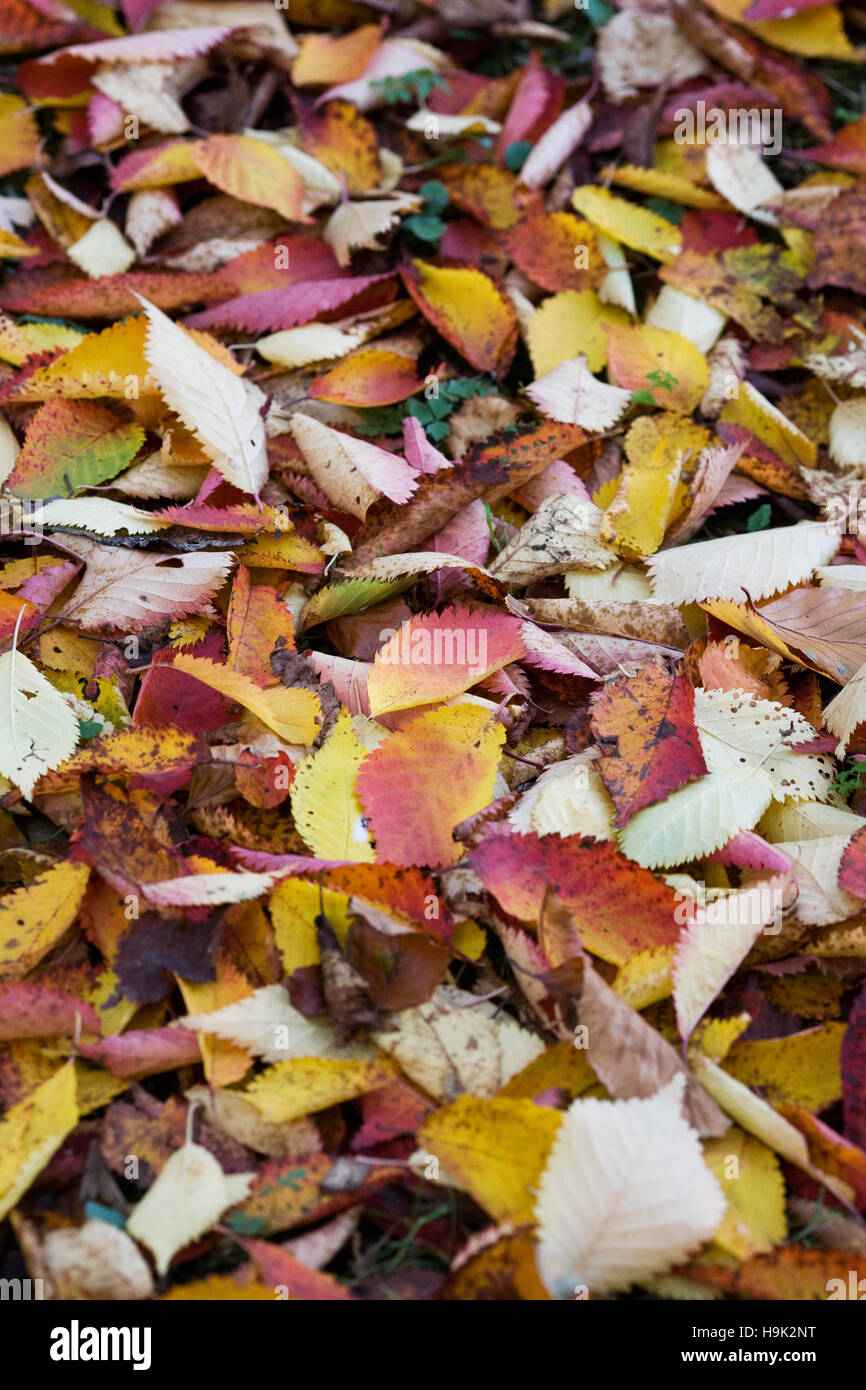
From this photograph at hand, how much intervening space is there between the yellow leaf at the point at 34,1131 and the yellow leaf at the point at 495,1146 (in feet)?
1.43

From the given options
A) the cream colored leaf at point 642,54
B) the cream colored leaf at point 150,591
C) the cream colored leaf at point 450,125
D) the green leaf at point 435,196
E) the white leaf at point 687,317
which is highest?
the cream colored leaf at point 642,54

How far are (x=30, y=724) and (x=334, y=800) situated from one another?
46 centimetres

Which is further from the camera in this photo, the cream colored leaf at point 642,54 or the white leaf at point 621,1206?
the cream colored leaf at point 642,54

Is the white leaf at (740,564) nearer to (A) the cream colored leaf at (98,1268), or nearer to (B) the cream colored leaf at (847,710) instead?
(B) the cream colored leaf at (847,710)

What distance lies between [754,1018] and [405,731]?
63 cm

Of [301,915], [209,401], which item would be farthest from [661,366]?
[301,915]

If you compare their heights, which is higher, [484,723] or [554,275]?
[554,275]

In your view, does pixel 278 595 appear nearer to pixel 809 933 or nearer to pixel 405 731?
pixel 405 731

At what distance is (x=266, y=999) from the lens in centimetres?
138

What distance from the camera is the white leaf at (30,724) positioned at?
1506mm

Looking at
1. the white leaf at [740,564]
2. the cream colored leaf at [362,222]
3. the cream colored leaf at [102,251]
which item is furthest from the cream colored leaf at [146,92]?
the white leaf at [740,564]
